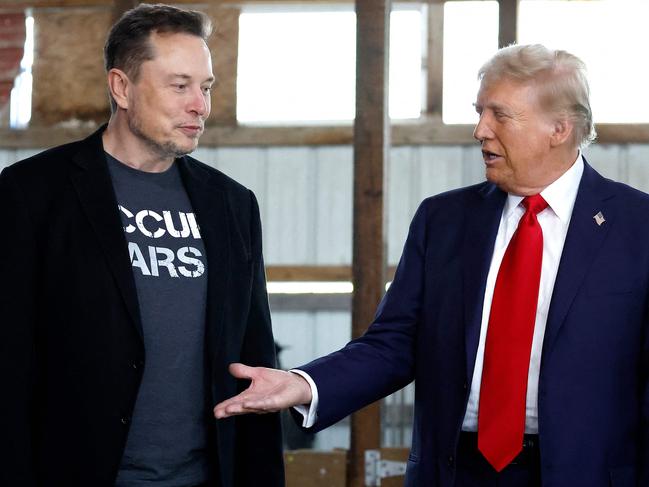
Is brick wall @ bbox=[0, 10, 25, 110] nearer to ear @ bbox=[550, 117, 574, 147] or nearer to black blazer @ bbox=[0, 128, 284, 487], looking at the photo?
black blazer @ bbox=[0, 128, 284, 487]

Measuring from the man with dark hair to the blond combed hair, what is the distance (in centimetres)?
66

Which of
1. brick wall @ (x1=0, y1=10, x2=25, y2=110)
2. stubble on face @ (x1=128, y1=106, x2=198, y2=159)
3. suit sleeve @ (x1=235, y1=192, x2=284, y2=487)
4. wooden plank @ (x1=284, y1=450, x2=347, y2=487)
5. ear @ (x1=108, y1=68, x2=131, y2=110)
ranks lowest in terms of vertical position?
wooden plank @ (x1=284, y1=450, x2=347, y2=487)

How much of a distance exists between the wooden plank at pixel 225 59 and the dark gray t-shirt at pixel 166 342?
20.6 feet

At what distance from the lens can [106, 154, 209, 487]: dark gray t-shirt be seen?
2.43 m

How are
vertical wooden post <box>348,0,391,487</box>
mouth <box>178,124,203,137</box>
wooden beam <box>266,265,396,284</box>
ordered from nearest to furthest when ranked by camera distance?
mouth <box>178,124,203,137</box>
vertical wooden post <box>348,0,391,487</box>
wooden beam <box>266,265,396,284</box>

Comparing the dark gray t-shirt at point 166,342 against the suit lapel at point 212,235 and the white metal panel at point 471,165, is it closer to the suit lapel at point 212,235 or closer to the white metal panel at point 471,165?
the suit lapel at point 212,235

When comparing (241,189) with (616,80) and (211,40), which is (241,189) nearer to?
(211,40)

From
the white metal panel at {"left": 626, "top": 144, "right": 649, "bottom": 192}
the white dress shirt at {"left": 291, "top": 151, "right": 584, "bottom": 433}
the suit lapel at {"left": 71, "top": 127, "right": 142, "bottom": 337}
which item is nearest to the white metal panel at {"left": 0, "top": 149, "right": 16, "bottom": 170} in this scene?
the white metal panel at {"left": 626, "top": 144, "right": 649, "bottom": 192}

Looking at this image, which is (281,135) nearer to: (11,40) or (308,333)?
(308,333)

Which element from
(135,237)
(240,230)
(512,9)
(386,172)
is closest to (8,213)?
(135,237)

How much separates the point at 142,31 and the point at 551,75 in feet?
3.02

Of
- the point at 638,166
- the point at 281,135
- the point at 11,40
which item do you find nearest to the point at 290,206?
the point at 281,135

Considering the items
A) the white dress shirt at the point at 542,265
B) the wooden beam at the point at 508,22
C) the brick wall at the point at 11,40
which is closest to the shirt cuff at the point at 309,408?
the white dress shirt at the point at 542,265

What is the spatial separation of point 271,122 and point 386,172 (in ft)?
15.5
